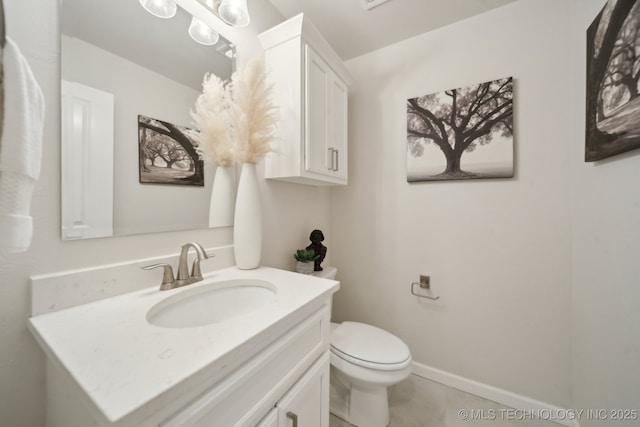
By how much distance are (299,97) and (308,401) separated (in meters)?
1.27

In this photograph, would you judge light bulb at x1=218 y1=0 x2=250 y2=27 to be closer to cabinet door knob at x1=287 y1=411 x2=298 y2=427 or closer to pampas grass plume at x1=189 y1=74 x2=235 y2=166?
pampas grass plume at x1=189 y1=74 x2=235 y2=166

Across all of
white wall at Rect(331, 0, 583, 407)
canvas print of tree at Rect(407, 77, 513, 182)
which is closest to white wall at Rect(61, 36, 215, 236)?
white wall at Rect(331, 0, 583, 407)

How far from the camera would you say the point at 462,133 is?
1.38 m

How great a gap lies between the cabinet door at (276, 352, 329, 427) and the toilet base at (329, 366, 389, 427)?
396 mm

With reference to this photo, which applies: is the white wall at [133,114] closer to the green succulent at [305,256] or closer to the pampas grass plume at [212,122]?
the pampas grass plume at [212,122]

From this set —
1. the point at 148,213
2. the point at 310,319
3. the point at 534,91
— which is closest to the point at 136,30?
the point at 148,213

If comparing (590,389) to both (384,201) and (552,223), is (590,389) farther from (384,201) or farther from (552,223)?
(384,201)

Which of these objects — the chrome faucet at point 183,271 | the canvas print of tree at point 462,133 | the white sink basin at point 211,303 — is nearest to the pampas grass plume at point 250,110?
the chrome faucet at point 183,271

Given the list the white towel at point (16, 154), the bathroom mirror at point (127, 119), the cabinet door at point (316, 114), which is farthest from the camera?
the cabinet door at point (316, 114)

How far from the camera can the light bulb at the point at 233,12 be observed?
0.98m

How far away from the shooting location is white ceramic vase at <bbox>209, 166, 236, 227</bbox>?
1.03 meters

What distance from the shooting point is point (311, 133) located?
118 centimetres

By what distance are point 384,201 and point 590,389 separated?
1.32 metres

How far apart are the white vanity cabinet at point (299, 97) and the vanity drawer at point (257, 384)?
0.74 metres
